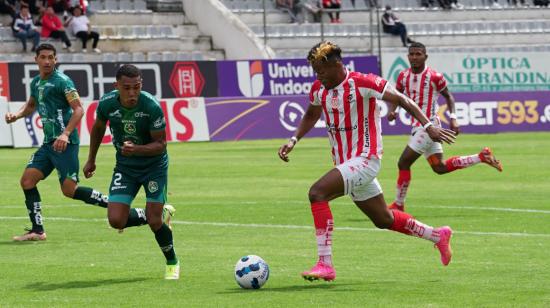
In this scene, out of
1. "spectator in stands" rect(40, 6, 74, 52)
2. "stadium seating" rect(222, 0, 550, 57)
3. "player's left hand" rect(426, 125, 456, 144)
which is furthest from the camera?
"stadium seating" rect(222, 0, 550, 57)

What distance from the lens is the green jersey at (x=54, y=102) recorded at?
1460 cm

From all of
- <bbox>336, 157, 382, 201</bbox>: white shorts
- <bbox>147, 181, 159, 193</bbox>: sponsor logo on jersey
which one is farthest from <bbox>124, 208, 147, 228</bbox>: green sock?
<bbox>336, 157, 382, 201</bbox>: white shorts

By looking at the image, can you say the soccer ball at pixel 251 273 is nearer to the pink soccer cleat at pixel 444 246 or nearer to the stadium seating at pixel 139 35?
the pink soccer cleat at pixel 444 246

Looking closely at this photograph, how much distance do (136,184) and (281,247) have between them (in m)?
2.66

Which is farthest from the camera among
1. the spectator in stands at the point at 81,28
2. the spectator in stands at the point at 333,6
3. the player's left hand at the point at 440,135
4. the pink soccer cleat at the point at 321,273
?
the spectator in stands at the point at 333,6

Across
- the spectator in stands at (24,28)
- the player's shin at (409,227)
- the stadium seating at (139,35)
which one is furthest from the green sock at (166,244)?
the stadium seating at (139,35)

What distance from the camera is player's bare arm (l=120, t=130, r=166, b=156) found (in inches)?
434

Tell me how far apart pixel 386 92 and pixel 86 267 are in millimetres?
3480

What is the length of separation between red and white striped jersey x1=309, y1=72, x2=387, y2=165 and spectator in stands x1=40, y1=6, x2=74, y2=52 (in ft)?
97.0

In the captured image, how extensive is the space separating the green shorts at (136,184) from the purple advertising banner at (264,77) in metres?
26.2

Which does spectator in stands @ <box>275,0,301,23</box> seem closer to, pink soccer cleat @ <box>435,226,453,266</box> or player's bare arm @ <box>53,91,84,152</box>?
player's bare arm @ <box>53,91,84,152</box>

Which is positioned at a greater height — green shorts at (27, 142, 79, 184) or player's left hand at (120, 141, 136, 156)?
player's left hand at (120, 141, 136, 156)

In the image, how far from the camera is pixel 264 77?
1532 inches

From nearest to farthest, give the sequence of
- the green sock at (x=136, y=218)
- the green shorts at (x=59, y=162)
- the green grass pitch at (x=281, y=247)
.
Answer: the green grass pitch at (x=281, y=247) < the green sock at (x=136, y=218) < the green shorts at (x=59, y=162)
